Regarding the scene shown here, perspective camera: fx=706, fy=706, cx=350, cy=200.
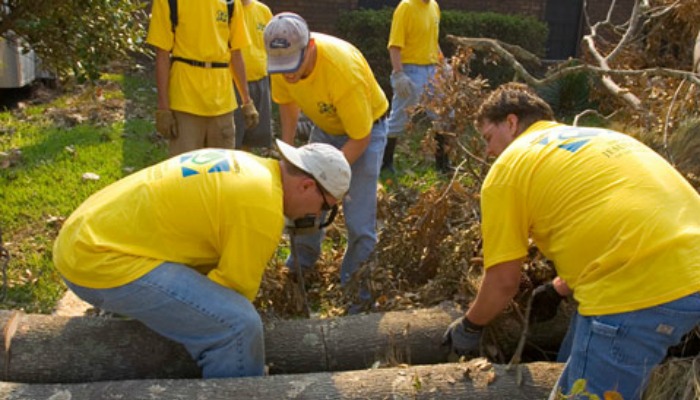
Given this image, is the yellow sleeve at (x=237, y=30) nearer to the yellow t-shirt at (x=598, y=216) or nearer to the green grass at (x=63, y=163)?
the green grass at (x=63, y=163)

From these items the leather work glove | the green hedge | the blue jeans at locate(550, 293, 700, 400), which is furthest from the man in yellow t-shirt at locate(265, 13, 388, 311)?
the green hedge

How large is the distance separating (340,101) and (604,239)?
185 cm

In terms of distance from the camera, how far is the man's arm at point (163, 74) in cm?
486

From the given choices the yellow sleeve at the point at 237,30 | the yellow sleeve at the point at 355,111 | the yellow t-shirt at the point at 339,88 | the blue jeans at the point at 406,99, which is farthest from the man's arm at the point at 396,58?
the yellow sleeve at the point at 355,111

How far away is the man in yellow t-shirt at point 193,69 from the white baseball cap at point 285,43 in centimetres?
129

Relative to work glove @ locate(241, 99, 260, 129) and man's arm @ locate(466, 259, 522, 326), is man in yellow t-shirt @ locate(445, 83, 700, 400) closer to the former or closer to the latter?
man's arm @ locate(466, 259, 522, 326)

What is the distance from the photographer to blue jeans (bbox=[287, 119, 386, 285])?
14.0ft

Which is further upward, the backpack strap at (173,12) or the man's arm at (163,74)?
the backpack strap at (173,12)

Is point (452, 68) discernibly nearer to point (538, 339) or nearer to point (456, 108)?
point (456, 108)

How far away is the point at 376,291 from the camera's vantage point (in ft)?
13.9

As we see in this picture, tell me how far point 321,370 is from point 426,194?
142 centimetres

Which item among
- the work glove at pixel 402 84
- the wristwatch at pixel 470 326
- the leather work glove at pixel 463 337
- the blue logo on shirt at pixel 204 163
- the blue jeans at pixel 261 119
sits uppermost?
the blue logo on shirt at pixel 204 163

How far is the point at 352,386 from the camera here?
303 cm

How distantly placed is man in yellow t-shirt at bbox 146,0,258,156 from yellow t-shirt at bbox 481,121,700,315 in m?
2.79
